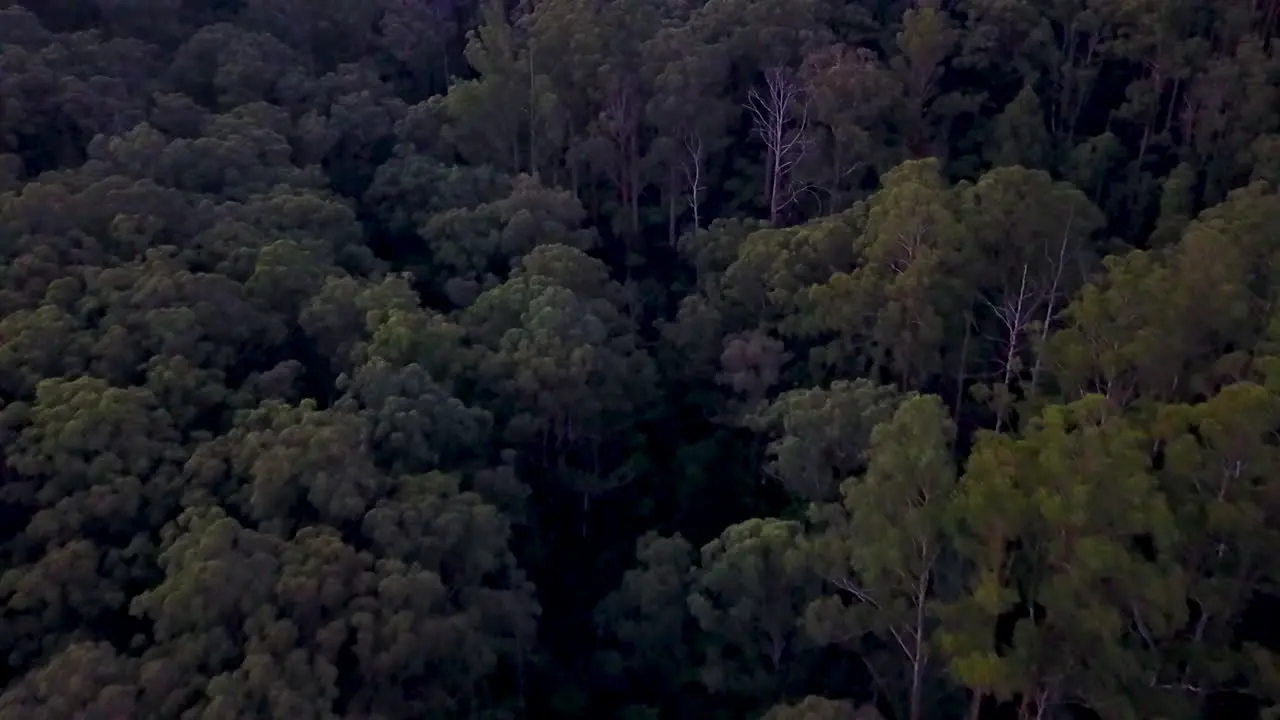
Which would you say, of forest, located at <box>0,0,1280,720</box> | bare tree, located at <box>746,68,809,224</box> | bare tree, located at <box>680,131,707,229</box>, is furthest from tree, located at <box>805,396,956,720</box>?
bare tree, located at <box>680,131,707,229</box>

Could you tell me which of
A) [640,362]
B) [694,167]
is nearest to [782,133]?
[694,167]

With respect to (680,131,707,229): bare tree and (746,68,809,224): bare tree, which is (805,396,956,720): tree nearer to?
(746,68,809,224): bare tree

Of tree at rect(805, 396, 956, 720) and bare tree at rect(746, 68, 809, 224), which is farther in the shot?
bare tree at rect(746, 68, 809, 224)

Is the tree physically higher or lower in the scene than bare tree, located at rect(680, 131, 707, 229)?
lower

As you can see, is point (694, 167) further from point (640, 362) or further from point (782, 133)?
point (640, 362)

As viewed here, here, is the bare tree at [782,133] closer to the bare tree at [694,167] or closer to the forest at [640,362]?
the forest at [640,362]

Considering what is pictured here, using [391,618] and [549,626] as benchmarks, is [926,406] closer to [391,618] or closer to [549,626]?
[391,618]
